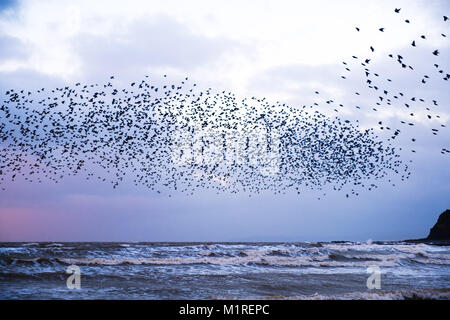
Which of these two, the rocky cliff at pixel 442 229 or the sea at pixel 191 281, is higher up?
the sea at pixel 191 281

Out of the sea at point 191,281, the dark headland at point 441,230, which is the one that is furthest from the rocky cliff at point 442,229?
the sea at point 191,281

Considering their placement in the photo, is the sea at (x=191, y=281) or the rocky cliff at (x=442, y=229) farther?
the rocky cliff at (x=442, y=229)

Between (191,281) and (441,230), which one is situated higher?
(191,281)

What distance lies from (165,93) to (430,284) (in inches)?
600

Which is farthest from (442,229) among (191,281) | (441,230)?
(191,281)

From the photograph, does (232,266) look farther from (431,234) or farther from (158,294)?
(431,234)

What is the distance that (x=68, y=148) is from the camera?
885 inches

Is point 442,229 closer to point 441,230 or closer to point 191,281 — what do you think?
point 441,230

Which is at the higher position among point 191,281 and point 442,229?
point 191,281

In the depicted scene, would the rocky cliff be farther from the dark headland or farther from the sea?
the sea

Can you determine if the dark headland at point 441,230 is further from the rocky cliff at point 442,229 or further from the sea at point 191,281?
the sea at point 191,281

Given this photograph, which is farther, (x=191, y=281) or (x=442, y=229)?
(x=442, y=229)
